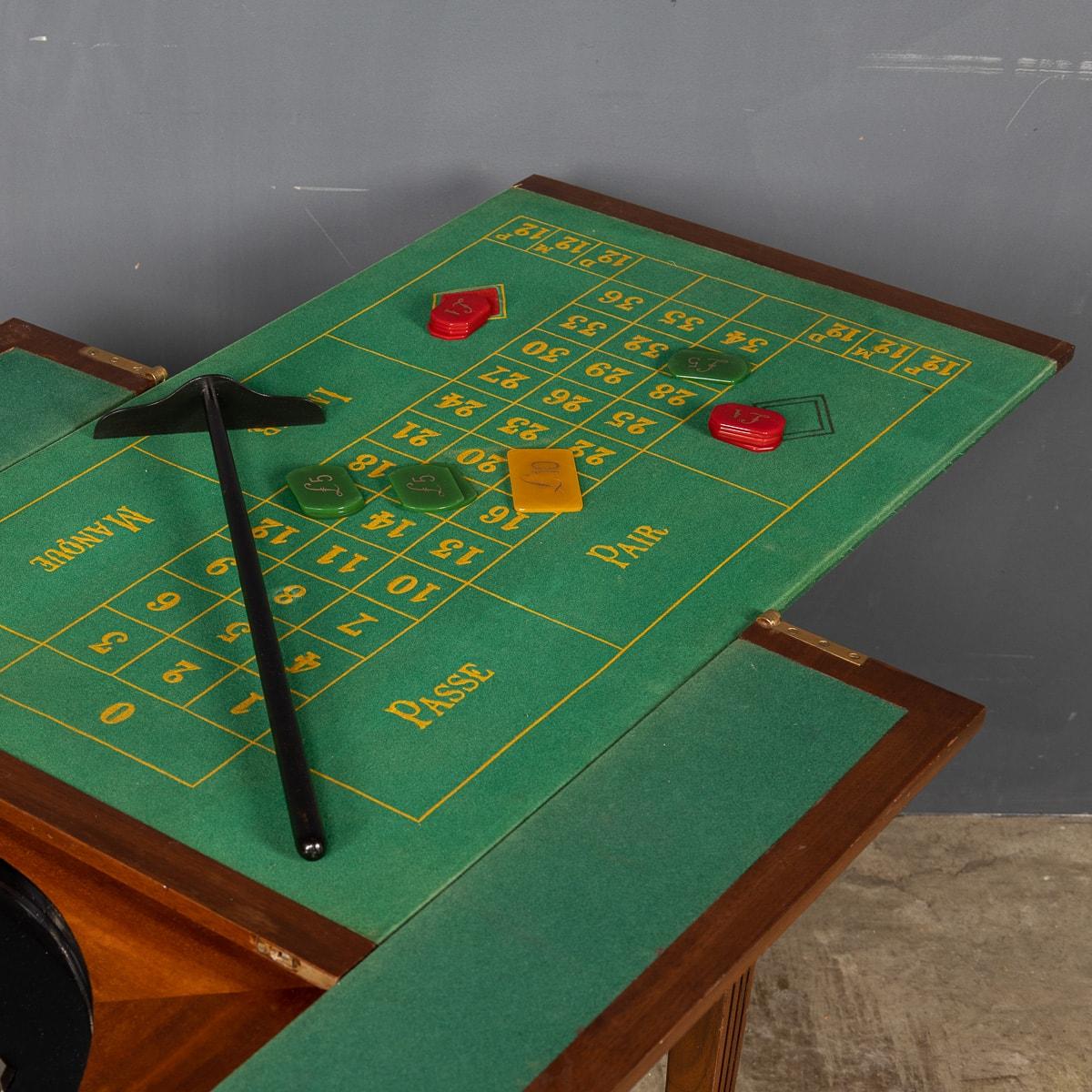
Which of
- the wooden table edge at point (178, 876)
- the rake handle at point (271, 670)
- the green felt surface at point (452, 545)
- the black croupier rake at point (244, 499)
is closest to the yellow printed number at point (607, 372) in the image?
the green felt surface at point (452, 545)

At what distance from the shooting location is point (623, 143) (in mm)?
2852

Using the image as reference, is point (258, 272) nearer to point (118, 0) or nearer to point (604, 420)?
point (118, 0)

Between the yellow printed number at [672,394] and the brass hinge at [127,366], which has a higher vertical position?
the brass hinge at [127,366]

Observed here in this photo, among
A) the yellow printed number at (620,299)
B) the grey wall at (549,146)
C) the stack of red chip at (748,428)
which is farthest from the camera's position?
the grey wall at (549,146)

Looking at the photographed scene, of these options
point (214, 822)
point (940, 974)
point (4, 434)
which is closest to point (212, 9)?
point (4, 434)

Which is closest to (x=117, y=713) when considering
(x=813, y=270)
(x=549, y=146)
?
(x=813, y=270)

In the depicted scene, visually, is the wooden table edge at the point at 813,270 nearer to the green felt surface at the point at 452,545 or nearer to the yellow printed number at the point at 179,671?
the green felt surface at the point at 452,545

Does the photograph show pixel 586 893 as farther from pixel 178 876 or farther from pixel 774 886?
→ pixel 178 876

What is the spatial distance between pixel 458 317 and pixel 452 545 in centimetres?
53

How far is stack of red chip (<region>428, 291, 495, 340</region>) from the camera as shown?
220 centimetres

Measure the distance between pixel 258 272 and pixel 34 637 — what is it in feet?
4.88

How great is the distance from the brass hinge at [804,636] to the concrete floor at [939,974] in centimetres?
133

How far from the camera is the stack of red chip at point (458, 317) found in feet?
7.23

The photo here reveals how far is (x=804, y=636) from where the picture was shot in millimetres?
1693
